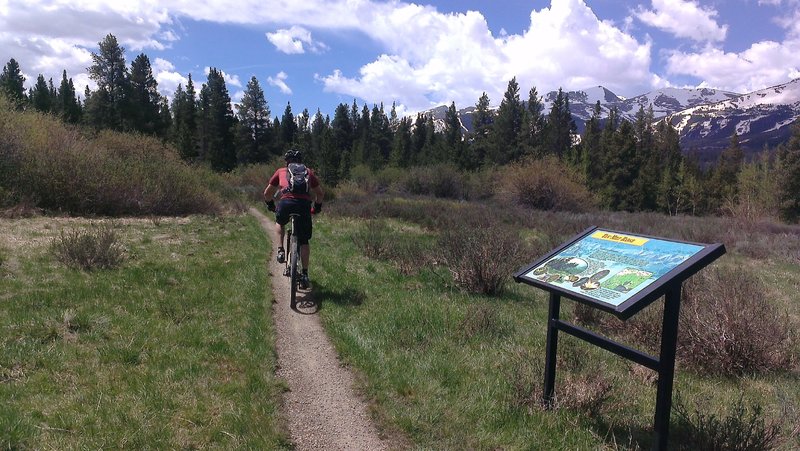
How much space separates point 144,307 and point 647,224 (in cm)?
2900

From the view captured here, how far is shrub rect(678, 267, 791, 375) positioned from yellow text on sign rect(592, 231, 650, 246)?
260 centimetres

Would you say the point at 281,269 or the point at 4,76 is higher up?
the point at 4,76

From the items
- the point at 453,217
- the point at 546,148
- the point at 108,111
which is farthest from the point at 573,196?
the point at 108,111

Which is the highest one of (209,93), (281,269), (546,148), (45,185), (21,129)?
(209,93)

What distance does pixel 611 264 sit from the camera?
337cm

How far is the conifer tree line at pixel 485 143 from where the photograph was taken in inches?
2093

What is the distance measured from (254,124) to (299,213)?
70109 mm

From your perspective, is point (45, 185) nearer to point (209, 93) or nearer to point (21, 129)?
point (21, 129)

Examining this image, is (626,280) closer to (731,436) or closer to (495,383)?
(731,436)

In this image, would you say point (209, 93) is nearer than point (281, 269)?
No

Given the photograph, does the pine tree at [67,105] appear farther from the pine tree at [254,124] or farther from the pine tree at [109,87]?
the pine tree at [254,124]

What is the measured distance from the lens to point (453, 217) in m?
22.1

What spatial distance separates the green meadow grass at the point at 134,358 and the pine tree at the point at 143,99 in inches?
2157

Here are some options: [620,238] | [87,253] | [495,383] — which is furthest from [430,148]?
[620,238]
